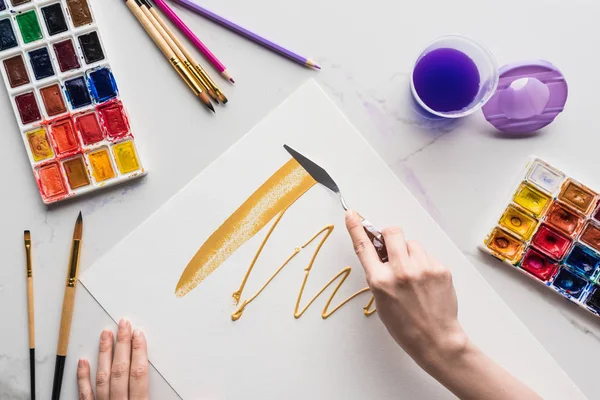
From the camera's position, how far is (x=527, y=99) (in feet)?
2.53

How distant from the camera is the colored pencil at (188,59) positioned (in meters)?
0.80

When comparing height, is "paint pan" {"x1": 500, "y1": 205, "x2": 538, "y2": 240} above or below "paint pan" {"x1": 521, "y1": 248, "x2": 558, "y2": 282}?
above

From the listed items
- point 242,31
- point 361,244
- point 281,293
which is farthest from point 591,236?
point 242,31

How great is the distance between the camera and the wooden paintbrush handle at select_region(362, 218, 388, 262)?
0.77 metres

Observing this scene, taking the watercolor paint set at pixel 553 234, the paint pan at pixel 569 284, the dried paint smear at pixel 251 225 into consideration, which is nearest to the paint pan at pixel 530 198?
the watercolor paint set at pixel 553 234

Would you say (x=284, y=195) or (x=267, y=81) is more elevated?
(x=267, y=81)

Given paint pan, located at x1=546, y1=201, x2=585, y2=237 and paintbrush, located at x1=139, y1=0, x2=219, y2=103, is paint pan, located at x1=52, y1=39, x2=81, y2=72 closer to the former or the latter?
paintbrush, located at x1=139, y1=0, x2=219, y2=103

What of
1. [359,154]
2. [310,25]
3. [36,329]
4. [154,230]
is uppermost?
[310,25]

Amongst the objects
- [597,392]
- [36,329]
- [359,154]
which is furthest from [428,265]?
[36,329]

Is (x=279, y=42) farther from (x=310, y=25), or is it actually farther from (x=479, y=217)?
(x=479, y=217)

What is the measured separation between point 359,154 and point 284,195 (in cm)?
13

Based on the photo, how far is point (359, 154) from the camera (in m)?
0.81

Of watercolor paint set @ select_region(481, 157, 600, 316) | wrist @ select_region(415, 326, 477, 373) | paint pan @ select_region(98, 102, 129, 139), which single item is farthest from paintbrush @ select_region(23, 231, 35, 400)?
watercolor paint set @ select_region(481, 157, 600, 316)

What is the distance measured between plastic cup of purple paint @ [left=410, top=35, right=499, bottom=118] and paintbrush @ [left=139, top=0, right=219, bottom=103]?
32 centimetres
